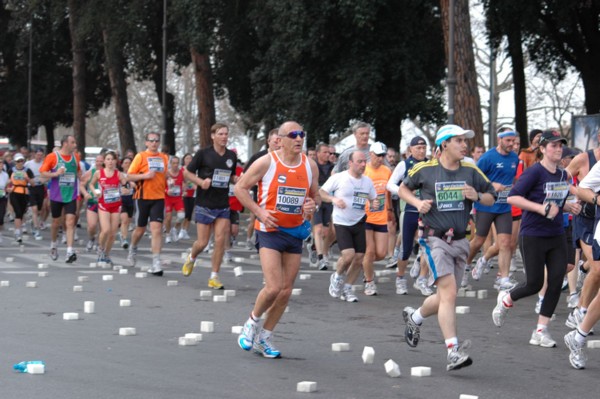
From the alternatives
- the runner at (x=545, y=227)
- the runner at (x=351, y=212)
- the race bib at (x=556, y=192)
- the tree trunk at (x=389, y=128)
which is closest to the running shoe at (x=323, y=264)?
the runner at (x=351, y=212)

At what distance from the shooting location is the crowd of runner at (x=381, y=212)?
9.16 meters

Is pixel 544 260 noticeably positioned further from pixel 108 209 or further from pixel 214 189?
pixel 108 209

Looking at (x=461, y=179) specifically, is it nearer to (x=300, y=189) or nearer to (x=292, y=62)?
(x=300, y=189)

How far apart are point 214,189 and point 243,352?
17.9ft

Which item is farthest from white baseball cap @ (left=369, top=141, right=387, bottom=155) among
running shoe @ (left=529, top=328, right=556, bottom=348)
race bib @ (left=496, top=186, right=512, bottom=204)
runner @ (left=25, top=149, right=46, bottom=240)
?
runner @ (left=25, top=149, right=46, bottom=240)

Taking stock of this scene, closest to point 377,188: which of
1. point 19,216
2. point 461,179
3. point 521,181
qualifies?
point 521,181

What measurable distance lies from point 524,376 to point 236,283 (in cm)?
736

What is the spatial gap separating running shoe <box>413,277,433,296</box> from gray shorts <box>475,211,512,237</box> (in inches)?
35.4

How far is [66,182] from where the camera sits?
18531 millimetres

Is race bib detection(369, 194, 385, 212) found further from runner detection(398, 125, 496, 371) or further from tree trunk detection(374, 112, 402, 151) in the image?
tree trunk detection(374, 112, 402, 151)

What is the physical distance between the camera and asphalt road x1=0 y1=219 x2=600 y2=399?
7.92m

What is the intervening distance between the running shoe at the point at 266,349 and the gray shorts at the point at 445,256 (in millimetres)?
1347

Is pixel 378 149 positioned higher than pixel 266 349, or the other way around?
pixel 378 149

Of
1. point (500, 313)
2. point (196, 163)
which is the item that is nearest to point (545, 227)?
point (500, 313)
